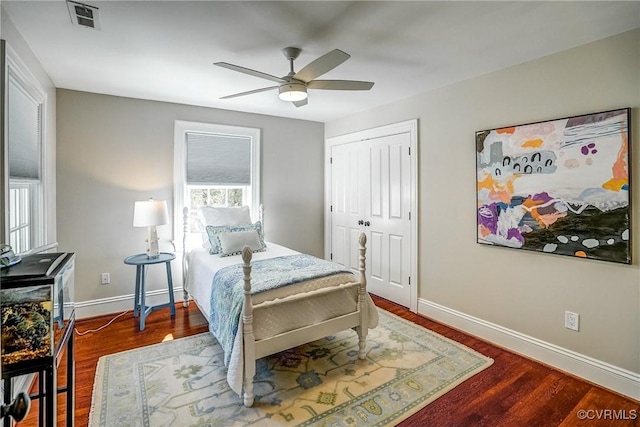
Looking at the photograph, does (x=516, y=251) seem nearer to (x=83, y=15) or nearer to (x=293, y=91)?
(x=293, y=91)

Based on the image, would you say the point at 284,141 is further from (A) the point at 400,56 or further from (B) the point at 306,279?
(B) the point at 306,279

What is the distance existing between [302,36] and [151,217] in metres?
2.34

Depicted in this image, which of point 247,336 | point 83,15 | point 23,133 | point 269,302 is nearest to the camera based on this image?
point 83,15

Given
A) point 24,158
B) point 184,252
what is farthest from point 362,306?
point 24,158

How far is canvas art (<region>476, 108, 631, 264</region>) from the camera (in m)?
2.23

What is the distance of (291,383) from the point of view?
92.3 inches

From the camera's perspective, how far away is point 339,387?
2291 millimetres

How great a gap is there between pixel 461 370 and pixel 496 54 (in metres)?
2.46

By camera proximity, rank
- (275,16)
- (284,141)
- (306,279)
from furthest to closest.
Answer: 1. (284,141)
2. (306,279)
3. (275,16)

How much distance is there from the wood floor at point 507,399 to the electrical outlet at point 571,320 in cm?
36

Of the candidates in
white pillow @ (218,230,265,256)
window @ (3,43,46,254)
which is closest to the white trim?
window @ (3,43,46,254)

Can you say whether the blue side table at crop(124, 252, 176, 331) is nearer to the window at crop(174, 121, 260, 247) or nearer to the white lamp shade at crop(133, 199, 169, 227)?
the white lamp shade at crop(133, 199, 169, 227)

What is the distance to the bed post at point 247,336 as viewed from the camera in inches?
82.1

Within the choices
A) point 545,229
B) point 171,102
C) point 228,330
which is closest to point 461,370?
point 545,229
